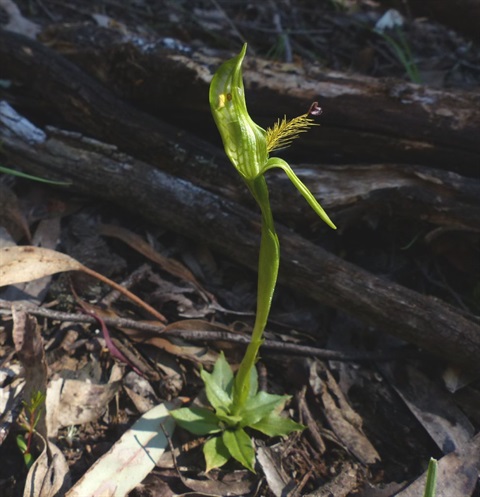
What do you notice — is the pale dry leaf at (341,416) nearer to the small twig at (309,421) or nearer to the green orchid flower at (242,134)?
the small twig at (309,421)

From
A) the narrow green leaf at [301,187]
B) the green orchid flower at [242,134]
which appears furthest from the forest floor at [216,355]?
the narrow green leaf at [301,187]

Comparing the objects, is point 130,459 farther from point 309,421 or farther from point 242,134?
point 242,134

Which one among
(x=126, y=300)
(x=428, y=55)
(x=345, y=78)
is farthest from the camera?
(x=428, y=55)

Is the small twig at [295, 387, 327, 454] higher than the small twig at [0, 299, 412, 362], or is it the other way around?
the small twig at [0, 299, 412, 362]

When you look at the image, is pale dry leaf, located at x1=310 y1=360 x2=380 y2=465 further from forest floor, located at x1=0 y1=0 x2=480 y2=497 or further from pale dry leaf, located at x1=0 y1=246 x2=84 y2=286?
pale dry leaf, located at x1=0 y1=246 x2=84 y2=286

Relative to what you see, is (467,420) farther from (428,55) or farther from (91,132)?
(428,55)

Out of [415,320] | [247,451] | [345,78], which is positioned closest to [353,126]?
[345,78]

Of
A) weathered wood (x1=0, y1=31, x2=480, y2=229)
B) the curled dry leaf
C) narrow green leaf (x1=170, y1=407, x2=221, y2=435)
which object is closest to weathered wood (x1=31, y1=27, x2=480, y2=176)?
weathered wood (x1=0, y1=31, x2=480, y2=229)
